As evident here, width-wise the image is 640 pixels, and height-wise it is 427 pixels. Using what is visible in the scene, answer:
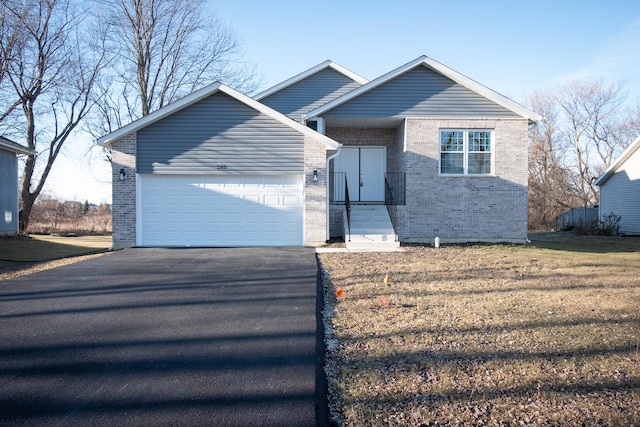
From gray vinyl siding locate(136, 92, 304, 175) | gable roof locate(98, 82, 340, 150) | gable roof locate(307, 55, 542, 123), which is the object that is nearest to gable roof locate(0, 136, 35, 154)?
gable roof locate(98, 82, 340, 150)

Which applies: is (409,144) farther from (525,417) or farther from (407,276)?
(525,417)

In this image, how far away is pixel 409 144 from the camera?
49.2 feet

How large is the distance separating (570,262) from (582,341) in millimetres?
6936

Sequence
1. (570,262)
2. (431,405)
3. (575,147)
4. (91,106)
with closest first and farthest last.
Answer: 1. (431,405)
2. (570,262)
3. (91,106)
4. (575,147)

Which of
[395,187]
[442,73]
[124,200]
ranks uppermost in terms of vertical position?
[442,73]

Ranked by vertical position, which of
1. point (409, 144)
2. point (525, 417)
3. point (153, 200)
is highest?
point (409, 144)

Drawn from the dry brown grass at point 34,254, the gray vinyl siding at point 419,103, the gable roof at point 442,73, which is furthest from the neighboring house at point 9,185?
the gray vinyl siding at point 419,103

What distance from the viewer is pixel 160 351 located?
4465mm

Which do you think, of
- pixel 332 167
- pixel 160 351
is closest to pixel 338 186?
pixel 332 167

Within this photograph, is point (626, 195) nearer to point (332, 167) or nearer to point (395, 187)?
point (395, 187)

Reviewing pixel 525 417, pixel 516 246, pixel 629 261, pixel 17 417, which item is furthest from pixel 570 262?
pixel 17 417

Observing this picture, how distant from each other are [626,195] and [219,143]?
22.4 m

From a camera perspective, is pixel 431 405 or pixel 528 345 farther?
pixel 528 345

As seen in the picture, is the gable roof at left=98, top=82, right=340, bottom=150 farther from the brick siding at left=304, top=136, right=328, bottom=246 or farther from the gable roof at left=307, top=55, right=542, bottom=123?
the gable roof at left=307, top=55, right=542, bottom=123
